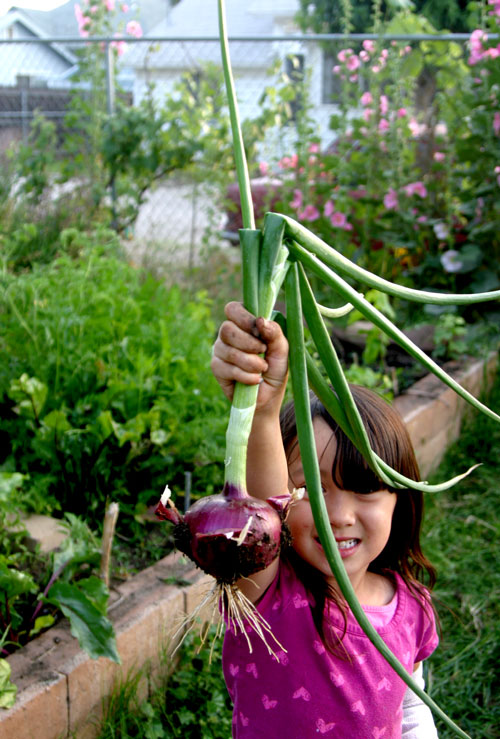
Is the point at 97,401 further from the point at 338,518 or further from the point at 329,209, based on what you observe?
the point at 329,209

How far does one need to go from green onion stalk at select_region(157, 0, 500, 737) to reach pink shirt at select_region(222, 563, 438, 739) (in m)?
0.55

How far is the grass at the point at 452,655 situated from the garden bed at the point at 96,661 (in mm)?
69

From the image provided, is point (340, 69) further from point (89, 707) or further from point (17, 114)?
point (89, 707)

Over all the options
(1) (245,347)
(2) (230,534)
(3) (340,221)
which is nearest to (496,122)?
(3) (340,221)

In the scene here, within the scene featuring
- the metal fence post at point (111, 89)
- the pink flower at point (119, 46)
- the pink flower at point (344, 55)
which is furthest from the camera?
the pink flower at point (119, 46)

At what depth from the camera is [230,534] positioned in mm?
860

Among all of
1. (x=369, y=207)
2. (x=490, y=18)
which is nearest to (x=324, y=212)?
(x=369, y=207)

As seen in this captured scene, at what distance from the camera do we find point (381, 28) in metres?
5.06

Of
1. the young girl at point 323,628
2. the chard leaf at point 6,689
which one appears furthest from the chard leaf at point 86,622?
the young girl at point 323,628

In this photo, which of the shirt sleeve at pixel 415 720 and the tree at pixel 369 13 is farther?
the tree at pixel 369 13

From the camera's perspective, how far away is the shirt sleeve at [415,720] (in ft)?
5.57

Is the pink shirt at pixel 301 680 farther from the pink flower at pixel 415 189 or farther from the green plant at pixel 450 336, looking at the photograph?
the pink flower at pixel 415 189

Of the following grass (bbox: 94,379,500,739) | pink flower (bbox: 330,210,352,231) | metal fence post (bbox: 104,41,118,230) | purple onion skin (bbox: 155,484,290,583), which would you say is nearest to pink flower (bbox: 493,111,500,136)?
pink flower (bbox: 330,210,352,231)

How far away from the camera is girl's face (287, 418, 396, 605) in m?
1.46
